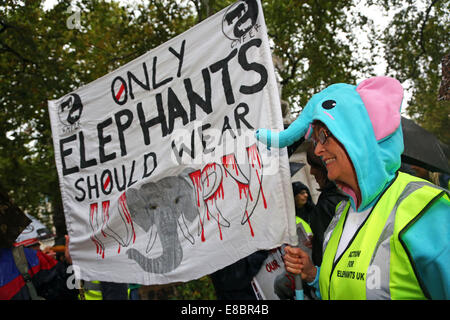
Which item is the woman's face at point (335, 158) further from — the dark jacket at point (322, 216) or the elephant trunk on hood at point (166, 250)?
the elephant trunk on hood at point (166, 250)

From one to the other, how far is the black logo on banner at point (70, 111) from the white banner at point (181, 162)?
2 cm

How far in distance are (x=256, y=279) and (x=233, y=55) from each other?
1.52m

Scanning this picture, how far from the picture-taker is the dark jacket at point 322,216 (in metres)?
2.38

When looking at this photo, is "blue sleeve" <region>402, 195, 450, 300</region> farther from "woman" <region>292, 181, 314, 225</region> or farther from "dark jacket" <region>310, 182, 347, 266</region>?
"woman" <region>292, 181, 314, 225</region>

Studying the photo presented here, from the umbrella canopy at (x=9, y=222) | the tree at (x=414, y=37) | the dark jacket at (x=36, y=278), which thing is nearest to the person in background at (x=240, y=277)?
the dark jacket at (x=36, y=278)

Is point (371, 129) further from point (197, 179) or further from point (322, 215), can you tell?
point (197, 179)

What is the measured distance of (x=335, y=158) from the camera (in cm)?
156

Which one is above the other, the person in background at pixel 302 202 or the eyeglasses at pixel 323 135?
the eyeglasses at pixel 323 135

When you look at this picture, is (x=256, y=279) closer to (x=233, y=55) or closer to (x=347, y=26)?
(x=233, y=55)

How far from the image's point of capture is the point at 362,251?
139cm

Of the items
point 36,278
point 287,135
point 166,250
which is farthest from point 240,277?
point 36,278

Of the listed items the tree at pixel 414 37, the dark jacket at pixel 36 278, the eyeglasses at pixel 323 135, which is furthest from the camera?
the tree at pixel 414 37

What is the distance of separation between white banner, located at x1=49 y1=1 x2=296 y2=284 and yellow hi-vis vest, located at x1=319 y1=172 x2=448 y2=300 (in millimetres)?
576
